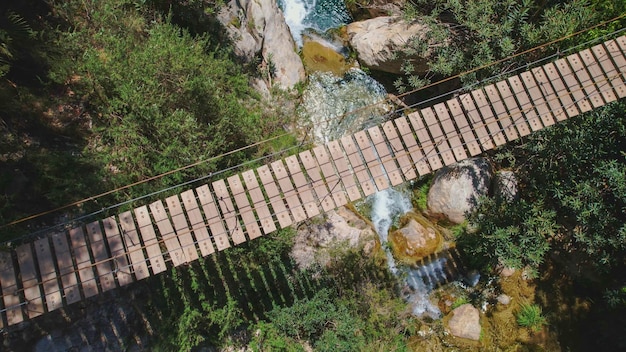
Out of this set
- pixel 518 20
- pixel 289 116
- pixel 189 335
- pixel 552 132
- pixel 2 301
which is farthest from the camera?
pixel 289 116

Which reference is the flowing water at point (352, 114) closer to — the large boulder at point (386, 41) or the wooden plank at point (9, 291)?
the large boulder at point (386, 41)

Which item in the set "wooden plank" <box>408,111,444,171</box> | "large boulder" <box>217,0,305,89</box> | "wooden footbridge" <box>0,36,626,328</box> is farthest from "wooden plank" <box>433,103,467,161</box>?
"large boulder" <box>217,0,305,89</box>

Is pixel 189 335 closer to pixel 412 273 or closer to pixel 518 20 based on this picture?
pixel 412 273

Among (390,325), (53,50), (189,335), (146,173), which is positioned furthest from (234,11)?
(390,325)

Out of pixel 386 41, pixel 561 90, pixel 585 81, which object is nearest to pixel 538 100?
pixel 561 90

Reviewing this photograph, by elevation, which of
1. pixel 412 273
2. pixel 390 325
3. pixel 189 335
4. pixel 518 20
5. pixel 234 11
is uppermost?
pixel 234 11

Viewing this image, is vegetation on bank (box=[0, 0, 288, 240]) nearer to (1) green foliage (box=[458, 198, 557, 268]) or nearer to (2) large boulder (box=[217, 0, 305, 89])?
(2) large boulder (box=[217, 0, 305, 89])
